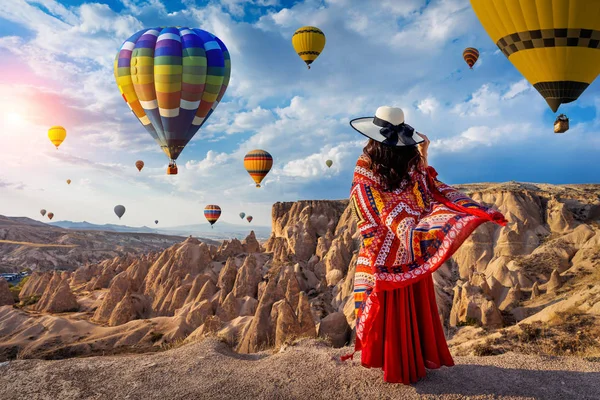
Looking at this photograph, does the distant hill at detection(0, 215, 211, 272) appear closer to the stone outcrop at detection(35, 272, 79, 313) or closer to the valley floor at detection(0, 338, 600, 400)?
the stone outcrop at detection(35, 272, 79, 313)

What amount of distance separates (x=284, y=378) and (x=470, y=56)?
153 ft

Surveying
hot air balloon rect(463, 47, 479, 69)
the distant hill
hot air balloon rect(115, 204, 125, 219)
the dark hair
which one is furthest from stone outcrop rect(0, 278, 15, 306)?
hot air balloon rect(463, 47, 479, 69)

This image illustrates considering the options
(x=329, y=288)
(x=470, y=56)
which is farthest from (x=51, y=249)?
(x=470, y=56)

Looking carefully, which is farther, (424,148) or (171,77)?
(171,77)

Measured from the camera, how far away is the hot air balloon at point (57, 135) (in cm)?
4973

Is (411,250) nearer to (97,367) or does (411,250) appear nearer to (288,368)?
(288,368)

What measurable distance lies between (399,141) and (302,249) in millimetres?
53798

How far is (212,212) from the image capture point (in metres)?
62.8

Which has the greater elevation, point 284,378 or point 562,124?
point 562,124

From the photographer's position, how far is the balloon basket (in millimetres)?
19062

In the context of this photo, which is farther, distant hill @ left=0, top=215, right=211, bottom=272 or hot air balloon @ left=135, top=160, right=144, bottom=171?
distant hill @ left=0, top=215, right=211, bottom=272

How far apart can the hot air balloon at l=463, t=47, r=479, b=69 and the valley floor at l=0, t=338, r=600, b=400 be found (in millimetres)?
44685

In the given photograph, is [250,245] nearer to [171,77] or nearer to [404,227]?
[171,77]

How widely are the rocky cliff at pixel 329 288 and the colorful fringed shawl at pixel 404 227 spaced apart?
3.65 metres
